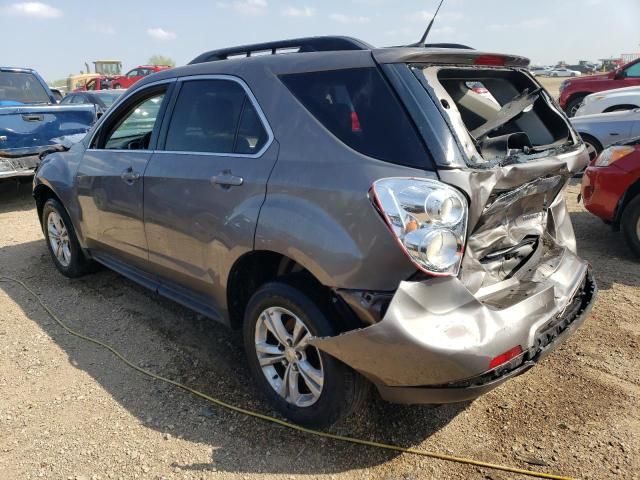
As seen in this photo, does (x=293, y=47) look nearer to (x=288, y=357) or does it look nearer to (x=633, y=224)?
(x=288, y=357)

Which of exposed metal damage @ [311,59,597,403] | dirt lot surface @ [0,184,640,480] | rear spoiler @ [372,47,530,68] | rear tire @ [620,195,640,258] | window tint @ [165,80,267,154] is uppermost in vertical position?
rear spoiler @ [372,47,530,68]

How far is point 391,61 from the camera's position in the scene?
236cm

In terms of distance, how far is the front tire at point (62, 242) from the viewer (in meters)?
4.71

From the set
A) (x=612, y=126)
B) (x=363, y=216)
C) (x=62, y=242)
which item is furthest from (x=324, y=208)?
(x=612, y=126)

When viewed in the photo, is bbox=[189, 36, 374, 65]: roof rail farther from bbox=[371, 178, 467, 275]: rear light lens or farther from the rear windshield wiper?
bbox=[371, 178, 467, 275]: rear light lens

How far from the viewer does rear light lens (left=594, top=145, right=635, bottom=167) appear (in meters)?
4.92

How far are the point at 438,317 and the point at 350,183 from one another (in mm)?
671

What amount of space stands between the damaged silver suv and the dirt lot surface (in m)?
0.29

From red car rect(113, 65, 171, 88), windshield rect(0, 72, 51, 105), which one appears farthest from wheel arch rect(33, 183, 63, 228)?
red car rect(113, 65, 171, 88)

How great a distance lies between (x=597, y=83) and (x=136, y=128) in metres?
12.0

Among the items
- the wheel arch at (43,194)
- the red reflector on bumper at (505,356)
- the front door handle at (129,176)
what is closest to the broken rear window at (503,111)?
the red reflector on bumper at (505,356)

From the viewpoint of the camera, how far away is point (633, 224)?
482cm

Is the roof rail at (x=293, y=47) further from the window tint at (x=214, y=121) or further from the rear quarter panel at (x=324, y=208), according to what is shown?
the rear quarter panel at (x=324, y=208)

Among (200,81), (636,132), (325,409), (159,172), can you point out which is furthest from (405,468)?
(636,132)
